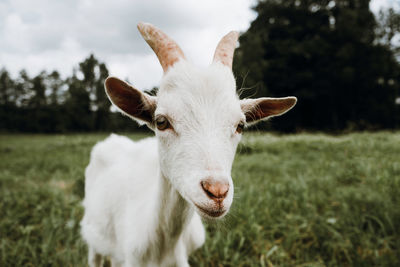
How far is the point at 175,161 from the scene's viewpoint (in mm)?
1310

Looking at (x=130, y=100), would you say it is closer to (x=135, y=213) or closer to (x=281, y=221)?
(x=135, y=213)

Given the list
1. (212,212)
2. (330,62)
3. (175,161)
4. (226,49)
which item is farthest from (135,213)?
(330,62)

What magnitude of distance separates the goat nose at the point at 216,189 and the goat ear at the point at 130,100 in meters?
0.81

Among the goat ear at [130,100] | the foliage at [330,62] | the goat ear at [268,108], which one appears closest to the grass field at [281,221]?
the goat ear at [268,108]

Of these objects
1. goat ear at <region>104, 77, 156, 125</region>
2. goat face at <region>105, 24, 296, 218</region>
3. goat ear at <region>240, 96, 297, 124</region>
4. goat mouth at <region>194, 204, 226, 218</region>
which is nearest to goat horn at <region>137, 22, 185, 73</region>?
goat face at <region>105, 24, 296, 218</region>

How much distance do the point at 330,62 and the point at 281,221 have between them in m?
22.0

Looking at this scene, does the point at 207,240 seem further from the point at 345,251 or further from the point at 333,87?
the point at 333,87

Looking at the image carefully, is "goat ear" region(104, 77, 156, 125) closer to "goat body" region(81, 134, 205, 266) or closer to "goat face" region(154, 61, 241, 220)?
"goat face" region(154, 61, 241, 220)

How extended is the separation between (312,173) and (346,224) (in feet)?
6.62

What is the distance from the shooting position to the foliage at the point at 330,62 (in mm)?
20047

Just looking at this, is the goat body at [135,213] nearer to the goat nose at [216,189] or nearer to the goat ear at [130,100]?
the goat ear at [130,100]

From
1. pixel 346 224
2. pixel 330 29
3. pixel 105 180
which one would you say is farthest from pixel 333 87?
pixel 105 180

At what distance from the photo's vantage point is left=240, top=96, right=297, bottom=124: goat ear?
1761mm

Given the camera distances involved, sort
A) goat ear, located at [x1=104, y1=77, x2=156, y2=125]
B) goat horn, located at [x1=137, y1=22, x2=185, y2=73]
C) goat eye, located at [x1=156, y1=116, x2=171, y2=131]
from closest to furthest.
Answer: goat eye, located at [x1=156, y1=116, x2=171, y2=131] < goat ear, located at [x1=104, y1=77, x2=156, y2=125] < goat horn, located at [x1=137, y1=22, x2=185, y2=73]
